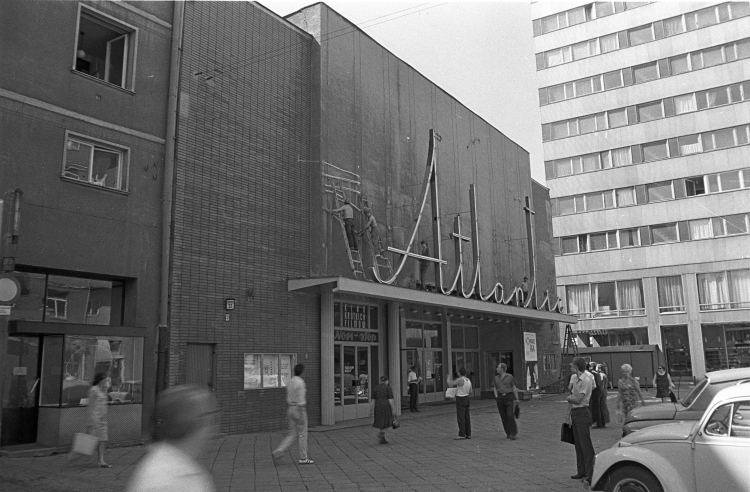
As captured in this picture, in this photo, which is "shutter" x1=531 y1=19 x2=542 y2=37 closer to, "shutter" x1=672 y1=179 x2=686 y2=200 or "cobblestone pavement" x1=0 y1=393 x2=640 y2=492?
"shutter" x1=672 y1=179 x2=686 y2=200

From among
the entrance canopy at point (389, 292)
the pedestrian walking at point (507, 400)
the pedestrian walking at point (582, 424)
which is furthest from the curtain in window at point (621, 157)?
the pedestrian walking at point (582, 424)

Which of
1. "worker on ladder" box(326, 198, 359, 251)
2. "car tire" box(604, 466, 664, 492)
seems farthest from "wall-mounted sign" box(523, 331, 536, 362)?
"car tire" box(604, 466, 664, 492)

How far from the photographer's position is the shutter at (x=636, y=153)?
4816cm

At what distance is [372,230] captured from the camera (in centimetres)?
2144

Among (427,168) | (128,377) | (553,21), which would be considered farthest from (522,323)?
(553,21)

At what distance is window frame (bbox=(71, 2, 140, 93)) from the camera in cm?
1402

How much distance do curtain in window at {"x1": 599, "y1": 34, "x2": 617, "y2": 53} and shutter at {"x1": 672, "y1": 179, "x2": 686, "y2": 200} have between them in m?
11.7

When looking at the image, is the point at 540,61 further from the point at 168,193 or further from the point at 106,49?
the point at 168,193

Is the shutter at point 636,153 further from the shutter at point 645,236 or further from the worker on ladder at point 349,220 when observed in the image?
the worker on ladder at point 349,220

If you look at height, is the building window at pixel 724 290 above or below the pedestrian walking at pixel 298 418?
above

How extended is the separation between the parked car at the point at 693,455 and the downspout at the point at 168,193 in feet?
33.0

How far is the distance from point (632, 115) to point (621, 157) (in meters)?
3.20

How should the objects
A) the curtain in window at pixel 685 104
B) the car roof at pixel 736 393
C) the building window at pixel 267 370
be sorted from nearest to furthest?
the car roof at pixel 736 393 → the building window at pixel 267 370 → the curtain in window at pixel 685 104

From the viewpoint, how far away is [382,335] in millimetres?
22844
